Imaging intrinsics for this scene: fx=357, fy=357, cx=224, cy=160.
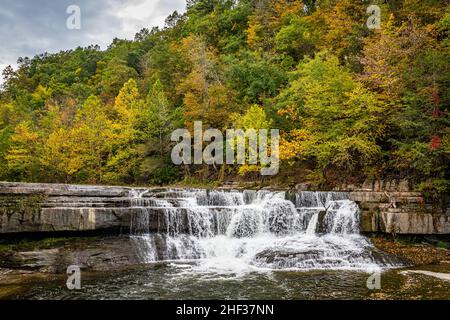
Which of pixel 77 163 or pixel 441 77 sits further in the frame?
pixel 77 163

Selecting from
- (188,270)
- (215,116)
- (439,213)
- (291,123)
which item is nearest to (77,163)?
(215,116)

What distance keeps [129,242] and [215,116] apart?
15.6 meters

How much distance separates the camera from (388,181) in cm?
1631

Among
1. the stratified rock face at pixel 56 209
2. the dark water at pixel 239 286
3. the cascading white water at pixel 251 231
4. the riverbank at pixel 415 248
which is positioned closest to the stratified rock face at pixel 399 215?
the riverbank at pixel 415 248

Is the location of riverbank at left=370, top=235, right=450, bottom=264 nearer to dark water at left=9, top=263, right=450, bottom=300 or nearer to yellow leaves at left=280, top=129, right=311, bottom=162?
dark water at left=9, top=263, right=450, bottom=300

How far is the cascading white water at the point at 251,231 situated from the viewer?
39.4 ft

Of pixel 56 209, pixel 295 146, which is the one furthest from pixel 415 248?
pixel 56 209

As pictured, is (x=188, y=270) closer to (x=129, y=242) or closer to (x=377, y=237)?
(x=129, y=242)

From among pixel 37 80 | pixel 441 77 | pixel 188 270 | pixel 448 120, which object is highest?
pixel 37 80

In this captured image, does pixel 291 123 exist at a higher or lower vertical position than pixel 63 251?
higher
